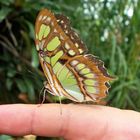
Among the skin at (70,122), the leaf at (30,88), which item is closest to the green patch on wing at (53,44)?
the skin at (70,122)

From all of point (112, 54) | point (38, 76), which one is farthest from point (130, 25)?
point (38, 76)

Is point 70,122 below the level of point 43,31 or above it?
below

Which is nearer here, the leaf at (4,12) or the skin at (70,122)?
the skin at (70,122)

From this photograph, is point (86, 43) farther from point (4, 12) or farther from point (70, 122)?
point (70, 122)

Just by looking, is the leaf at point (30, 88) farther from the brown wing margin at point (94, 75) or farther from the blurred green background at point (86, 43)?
the brown wing margin at point (94, 75)

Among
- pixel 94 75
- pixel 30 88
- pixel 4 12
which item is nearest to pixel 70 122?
pixel 94 75
